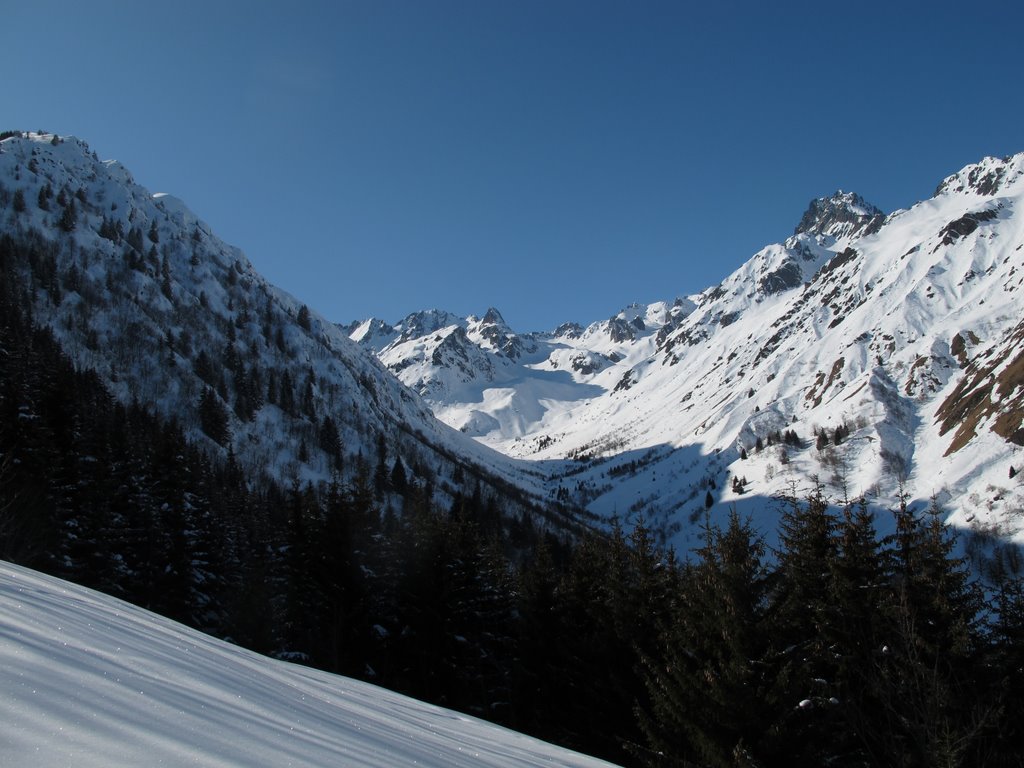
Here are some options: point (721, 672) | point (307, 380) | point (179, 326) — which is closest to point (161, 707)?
point (721, 672)

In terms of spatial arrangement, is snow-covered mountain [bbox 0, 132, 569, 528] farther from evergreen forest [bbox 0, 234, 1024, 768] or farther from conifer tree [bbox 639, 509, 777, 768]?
conifer tree [bbox 639, 509, 777, 768]

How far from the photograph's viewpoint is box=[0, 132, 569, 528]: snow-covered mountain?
11494 cm

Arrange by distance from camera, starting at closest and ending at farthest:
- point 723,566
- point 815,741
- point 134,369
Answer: point 815,741, point 723,566, point 134,369

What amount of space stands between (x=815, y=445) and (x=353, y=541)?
496ft

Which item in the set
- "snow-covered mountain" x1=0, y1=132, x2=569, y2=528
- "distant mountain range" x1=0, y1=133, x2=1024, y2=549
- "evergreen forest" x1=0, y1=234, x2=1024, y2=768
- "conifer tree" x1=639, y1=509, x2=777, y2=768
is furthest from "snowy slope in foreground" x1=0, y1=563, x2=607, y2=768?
"snow-covered mountain" x1=0, y1=132, x2=569, y2=528

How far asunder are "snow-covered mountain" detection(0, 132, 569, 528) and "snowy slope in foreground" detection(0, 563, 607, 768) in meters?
98.2

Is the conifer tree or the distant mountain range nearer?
the conifer tree

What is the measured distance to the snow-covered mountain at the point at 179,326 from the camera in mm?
114938

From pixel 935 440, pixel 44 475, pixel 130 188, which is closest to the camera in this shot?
pixel 44 475

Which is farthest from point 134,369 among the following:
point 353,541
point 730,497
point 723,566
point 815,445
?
point 815,445

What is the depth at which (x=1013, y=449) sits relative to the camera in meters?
116

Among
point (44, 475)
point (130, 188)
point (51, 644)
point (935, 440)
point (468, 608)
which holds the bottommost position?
point (51, 644)

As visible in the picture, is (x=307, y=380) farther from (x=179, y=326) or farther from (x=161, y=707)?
(x=161, y=707)

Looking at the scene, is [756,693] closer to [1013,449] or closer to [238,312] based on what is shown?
[1013,449]
